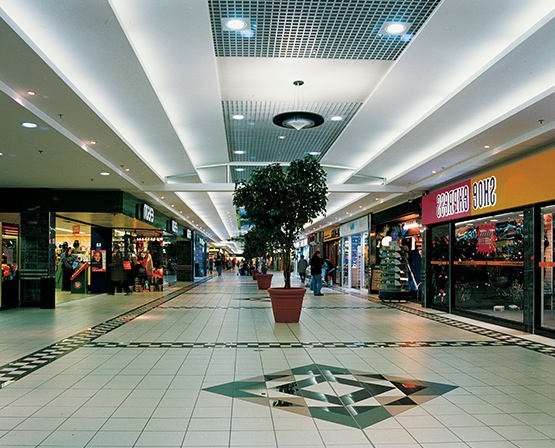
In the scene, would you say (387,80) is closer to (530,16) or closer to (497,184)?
(530,16)

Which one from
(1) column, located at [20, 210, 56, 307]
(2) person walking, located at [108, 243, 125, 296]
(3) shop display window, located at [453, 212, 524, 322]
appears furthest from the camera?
(2) person walking, located at [108, 243, 125, 296]

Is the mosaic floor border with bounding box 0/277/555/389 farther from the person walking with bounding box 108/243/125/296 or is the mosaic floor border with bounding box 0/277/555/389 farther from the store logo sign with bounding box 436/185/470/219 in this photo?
the person walking with bounding box 108/243/125/296

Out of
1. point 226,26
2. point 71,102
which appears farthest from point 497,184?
point 71,102

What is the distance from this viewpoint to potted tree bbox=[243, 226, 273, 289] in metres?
8.27

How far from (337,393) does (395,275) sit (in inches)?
369

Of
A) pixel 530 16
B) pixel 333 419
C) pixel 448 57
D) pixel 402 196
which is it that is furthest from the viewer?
pixel 402 196

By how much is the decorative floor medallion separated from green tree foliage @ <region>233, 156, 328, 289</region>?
354cm

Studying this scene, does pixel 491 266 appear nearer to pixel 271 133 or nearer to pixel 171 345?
pixel 271 133

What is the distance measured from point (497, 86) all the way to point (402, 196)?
690 centimetres

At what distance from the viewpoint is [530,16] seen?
14.8ft

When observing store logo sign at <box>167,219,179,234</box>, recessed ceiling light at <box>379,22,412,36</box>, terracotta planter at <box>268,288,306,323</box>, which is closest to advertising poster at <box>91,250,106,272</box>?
store logo sign at <box>167,219,179,234</box>

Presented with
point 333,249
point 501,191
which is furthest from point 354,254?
point 501,191

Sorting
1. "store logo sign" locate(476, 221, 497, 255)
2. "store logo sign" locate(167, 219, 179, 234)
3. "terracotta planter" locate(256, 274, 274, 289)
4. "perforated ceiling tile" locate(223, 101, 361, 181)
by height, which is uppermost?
"perforated ceiling tile" locate(223, 101, 361, 181)

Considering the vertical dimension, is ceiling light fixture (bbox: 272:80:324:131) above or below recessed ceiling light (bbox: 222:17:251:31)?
below
